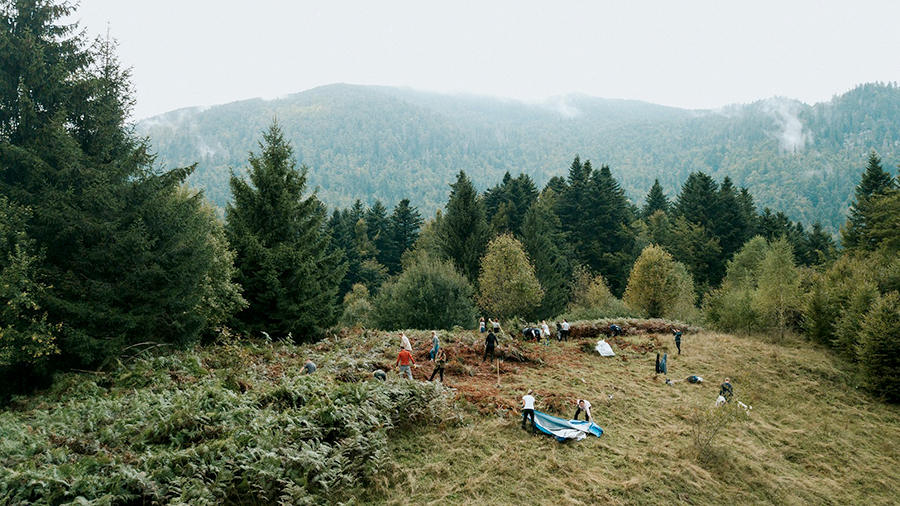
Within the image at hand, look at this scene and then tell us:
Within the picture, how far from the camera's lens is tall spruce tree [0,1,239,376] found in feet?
40.7

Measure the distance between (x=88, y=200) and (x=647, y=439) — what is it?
700 inches

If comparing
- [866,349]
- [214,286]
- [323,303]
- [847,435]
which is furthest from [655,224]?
[214,286]

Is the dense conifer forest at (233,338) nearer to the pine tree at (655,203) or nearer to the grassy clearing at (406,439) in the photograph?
the grassy clearing at (406,439)

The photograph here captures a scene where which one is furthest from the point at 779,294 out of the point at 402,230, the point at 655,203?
the point at 402,230

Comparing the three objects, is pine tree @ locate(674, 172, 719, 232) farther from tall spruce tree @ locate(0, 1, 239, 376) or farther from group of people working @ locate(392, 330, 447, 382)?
tall spruce tree @ locate(0, 1, 239, 376)

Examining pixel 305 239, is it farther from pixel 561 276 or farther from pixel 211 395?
pixel 561 276

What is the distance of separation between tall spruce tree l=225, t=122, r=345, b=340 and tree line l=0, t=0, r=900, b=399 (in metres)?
0.07

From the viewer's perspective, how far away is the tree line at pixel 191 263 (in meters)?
12.3

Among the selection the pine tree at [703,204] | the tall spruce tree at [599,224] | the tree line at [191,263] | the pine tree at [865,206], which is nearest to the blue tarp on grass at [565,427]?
the tree line at [191,263]

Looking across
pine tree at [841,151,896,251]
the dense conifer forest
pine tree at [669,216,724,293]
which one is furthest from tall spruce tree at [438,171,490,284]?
pine tree at [841,151,896,251]

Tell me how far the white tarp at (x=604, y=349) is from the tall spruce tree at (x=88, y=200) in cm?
1767

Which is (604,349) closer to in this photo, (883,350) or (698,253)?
(883,350)

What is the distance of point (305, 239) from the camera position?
827 inches

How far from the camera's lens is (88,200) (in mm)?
12836
